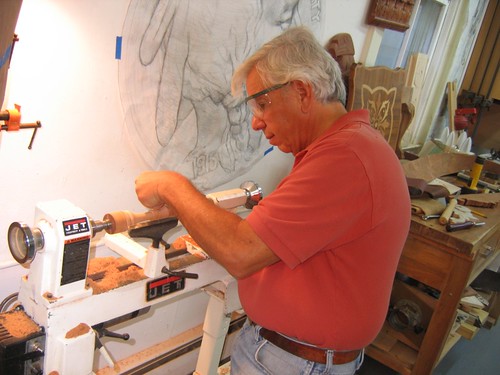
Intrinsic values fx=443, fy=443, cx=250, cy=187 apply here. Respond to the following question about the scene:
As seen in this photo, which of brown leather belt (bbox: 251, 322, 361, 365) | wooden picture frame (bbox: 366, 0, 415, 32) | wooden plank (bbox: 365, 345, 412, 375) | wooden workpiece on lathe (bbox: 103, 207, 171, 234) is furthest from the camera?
wooden picture frame (bbox: 366, 0, 415, 32)

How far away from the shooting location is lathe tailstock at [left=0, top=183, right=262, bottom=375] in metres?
0.95

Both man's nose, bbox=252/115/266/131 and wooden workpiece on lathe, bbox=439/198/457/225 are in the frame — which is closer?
man's nose, bbox=252/115/266/131

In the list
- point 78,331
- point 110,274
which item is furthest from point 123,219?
point 78,331

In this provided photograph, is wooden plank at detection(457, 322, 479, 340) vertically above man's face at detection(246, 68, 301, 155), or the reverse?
man's face at detection(246, 68, 301, 155)

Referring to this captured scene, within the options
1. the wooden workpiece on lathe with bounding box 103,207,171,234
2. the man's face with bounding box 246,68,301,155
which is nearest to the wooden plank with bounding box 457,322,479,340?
the man's face with bounding box 246,68,301,155

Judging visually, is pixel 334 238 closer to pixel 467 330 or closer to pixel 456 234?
pixel 456 234

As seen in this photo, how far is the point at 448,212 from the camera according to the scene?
82.3 inches

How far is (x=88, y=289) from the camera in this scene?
1026 mm

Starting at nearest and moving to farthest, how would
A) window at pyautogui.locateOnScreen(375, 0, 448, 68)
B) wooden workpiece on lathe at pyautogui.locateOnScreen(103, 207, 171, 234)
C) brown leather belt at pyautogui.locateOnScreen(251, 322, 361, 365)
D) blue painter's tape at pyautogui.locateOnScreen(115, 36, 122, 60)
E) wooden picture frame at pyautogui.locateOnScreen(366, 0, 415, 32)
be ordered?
wooden workpiece on lathe at pyautogui.locateOnScreen(103, 207, 171, 234), brown leather belt at pyautogui.locateOnScreen(251, 322, 361, 365), blue painter's tape at pyautogui.locateOnScreen(115, 36, 122, 60), wooden picture frame at pyautogui.locateOnScreen(366, 0, 415, 32), window at pyautogui.locateOnScreen(375, 0, 448, 68)

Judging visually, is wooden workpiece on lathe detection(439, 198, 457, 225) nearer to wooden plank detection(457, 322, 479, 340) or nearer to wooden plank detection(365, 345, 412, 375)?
wooden plank detection(365, 345, 412, 375)

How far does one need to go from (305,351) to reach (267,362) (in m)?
0.14

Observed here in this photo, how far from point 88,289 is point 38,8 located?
2.48 feet

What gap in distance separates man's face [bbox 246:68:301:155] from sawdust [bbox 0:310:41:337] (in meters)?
0.75

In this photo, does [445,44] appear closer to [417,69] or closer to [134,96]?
[417,69]
